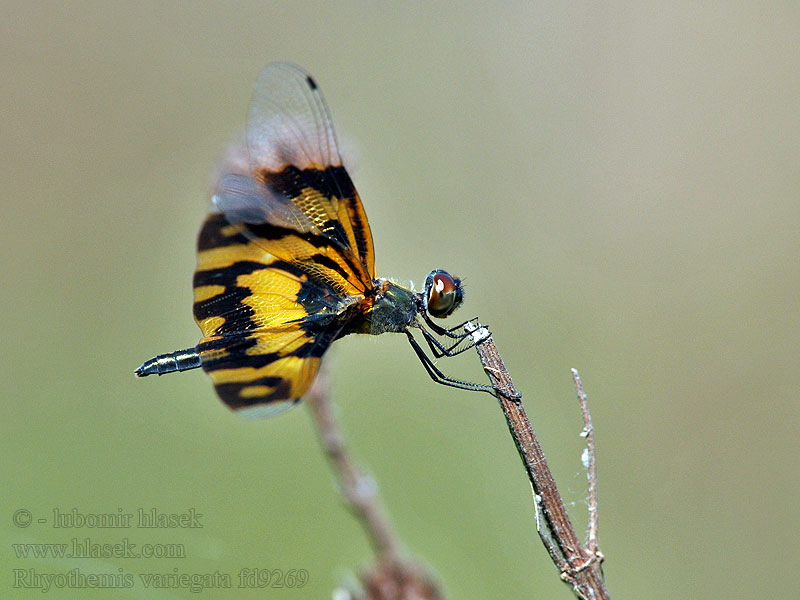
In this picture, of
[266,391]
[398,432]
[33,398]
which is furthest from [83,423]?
[266,391]

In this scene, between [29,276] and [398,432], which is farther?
[29,276]

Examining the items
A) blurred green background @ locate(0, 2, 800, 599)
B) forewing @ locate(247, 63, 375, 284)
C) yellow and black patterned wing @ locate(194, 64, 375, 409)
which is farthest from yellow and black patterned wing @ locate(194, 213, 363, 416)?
blurred green background @ locate(0, 2, 800, 599)

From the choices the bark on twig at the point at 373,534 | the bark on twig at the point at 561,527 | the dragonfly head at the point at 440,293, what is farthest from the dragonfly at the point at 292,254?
the bark on twig at the point at 561,527

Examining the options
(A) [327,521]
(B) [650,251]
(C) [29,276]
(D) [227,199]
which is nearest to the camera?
(D) [227,199]

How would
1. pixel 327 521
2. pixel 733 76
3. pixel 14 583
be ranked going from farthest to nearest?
pixel 733 76 → pixel 327 521 → pixel 14 583

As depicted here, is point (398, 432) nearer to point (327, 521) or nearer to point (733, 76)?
point (327, 521)

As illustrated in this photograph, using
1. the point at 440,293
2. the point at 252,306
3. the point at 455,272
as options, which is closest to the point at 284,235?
the point at 252,306

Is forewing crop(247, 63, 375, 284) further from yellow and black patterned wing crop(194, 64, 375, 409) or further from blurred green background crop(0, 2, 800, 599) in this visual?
blurred green background crop(0, 2, 800, 599)

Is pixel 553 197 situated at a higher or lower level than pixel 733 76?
lower
